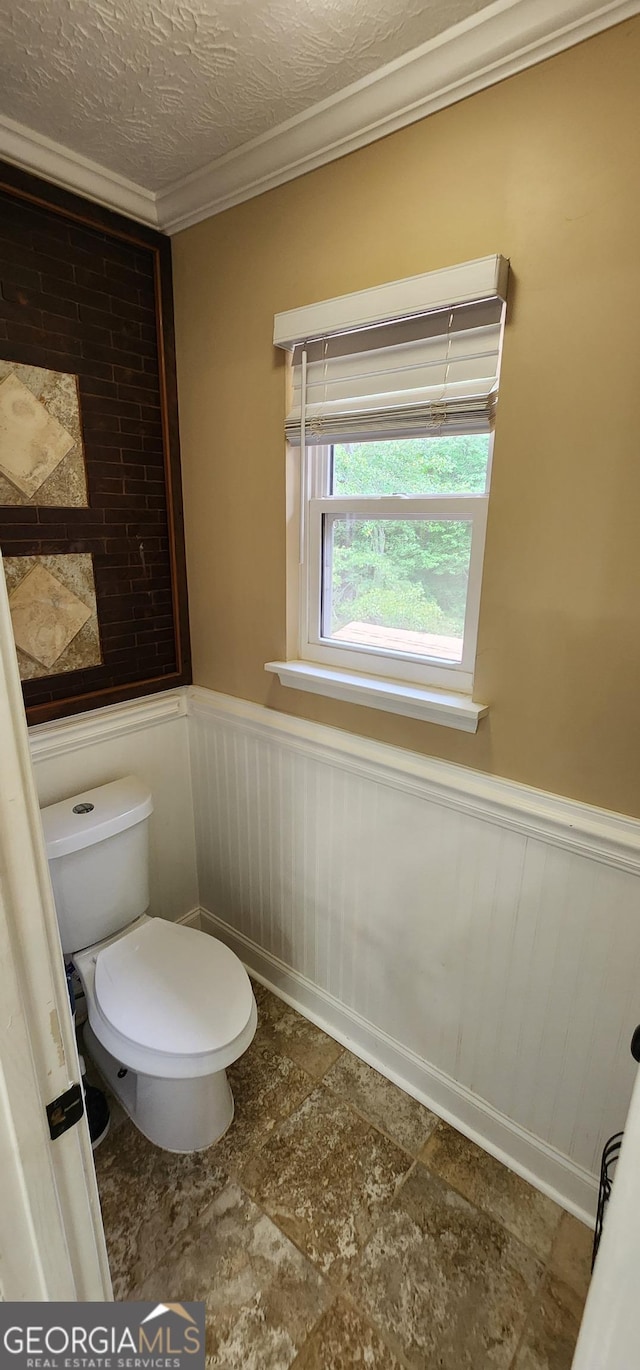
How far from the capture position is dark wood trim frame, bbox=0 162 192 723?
1353 millimetres

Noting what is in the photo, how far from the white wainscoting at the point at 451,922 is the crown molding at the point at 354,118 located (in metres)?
1.31

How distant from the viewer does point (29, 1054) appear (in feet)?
1.90

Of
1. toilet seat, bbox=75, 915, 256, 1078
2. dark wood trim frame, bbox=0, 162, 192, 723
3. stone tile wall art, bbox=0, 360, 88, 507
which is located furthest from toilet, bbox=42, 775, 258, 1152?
stone tile wall art, bbox=0, 360, 88, 507

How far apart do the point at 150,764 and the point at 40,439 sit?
1.00 meters

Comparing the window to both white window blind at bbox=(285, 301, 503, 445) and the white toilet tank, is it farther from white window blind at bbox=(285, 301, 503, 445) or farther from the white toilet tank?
the white toilet tank

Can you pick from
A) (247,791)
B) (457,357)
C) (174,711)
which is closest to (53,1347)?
(247,791)

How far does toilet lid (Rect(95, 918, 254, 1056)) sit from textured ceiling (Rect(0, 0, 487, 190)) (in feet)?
6.31

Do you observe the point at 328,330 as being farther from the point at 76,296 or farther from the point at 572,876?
the point at 572,876

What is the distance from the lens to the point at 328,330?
129 centimetres

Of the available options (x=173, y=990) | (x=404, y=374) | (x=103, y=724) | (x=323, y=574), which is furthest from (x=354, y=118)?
(x=173, y=990)

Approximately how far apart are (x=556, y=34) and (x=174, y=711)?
175cm

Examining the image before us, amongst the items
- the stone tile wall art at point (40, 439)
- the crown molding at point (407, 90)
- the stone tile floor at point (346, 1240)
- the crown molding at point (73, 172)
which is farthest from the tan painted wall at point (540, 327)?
the stone tile floor at point (346, 1240)

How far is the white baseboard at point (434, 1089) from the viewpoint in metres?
1.33

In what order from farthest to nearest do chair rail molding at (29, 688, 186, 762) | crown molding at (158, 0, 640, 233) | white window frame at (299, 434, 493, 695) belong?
chair rail molding at (29, 688, 186, 762), white window frame at (299, 434, 493, 695), crown molding at (158, 0, 640, 233)
